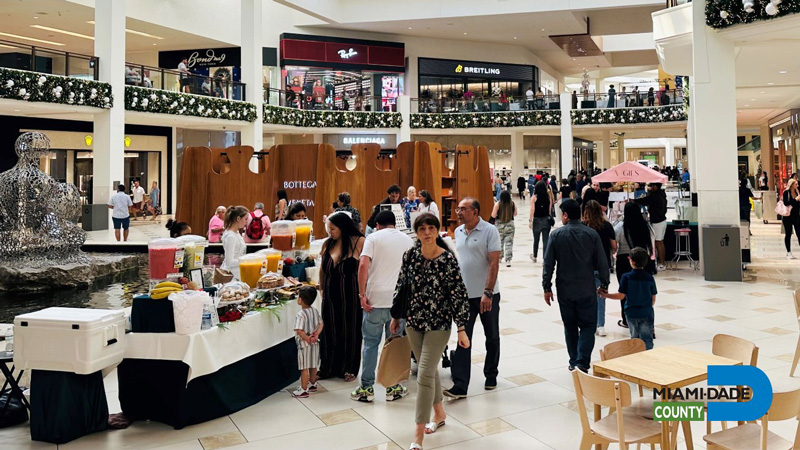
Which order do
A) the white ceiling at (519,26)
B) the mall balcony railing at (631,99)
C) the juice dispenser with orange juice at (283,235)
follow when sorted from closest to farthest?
the juice dispenser with orange juice at (283,235), the white ceiling at (519,26), the mall balcony railing at (631,99)

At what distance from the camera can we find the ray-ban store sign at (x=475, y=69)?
98.8ft

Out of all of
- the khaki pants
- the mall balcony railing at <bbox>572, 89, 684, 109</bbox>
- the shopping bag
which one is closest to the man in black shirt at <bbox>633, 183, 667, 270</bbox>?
the shopping bag

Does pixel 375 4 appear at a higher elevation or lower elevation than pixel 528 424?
higher

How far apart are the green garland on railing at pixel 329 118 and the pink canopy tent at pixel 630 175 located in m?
14.7

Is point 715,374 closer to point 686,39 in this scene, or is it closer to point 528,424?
point 528,424

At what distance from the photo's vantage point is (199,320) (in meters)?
4.05

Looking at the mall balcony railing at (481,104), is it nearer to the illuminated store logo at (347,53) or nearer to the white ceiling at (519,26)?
the white ceiling at (519,26)

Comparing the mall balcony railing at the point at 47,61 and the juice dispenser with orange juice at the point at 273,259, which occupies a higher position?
the mall balcony railing at the point at 47,61

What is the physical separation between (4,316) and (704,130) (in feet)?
31.9

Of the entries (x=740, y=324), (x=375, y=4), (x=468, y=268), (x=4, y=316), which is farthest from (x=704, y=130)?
(x=375, y=4)

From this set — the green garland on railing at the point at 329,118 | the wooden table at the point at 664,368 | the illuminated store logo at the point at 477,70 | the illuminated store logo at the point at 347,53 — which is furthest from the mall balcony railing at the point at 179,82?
the wooden table at the point at 664,368

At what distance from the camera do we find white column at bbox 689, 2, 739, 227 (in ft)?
31.2

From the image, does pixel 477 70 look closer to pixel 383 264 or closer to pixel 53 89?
pixel 53 89

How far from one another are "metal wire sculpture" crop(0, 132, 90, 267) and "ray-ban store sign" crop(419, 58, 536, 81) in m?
22.7
